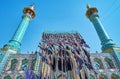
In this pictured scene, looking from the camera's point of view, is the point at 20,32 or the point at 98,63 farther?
the point at 20,32

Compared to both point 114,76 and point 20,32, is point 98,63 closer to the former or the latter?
point 114,76

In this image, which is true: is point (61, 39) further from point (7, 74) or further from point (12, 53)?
point (7, 74)

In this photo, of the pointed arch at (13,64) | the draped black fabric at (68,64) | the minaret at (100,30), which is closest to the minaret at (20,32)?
the pointed arch at (13,64)

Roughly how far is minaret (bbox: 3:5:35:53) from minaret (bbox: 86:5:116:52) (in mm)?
8761

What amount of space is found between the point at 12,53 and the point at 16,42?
2158 millimetres

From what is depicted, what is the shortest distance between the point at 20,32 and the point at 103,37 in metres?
10.1

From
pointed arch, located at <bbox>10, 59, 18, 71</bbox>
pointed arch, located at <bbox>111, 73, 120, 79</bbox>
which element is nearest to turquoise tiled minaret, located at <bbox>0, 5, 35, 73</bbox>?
pointed arch, located at <bbox>10, 59, 18, 71</bbox>

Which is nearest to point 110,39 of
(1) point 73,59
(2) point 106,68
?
(2) point 106,68

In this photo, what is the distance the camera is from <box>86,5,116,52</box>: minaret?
18.3m

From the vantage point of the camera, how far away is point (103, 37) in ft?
65.3

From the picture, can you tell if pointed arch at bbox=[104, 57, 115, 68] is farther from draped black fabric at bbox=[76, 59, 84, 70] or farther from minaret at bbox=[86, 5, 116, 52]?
draped black fabric at bbox=[76, 59, 84, 70]

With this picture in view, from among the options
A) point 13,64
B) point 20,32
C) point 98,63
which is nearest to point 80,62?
point 98,63

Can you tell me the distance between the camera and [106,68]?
613 inches

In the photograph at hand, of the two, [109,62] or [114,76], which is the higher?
[109,62]
